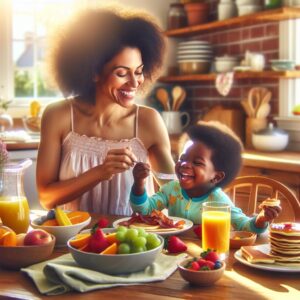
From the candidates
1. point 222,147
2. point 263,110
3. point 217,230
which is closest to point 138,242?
point 217,230

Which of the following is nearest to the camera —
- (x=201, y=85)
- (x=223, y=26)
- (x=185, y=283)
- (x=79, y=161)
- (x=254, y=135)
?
(x=185, y=283)

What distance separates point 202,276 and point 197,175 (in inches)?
22.7

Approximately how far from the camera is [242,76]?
388 centimetres

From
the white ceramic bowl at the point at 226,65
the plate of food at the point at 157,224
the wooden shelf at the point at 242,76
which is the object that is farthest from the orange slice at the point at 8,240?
the white ceramic bowl at the point at 226,65

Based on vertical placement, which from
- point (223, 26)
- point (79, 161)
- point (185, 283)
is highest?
point (223, 26)

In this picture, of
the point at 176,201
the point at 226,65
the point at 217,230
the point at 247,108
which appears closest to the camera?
the point at 217,230

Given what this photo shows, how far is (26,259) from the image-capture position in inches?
57.9

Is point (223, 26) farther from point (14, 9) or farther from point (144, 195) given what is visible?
point (144, 195)

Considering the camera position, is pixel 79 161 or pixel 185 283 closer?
pixel 185 283

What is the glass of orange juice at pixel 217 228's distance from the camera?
5.18 feet

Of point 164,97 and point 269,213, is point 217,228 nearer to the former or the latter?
point 269,213

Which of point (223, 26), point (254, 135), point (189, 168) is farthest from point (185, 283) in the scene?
point (223, 26)

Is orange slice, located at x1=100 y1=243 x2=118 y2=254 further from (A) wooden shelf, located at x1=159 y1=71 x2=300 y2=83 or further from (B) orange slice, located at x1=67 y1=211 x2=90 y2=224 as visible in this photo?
(A) wooden shelf, located at x1=159 y1=71 x2=300 y2=83

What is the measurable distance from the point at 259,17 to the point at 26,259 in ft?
8.63
